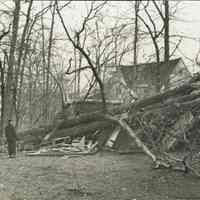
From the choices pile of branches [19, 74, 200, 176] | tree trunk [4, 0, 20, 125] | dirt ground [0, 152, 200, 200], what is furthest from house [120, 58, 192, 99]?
dirt ground [0, 152, 200, 200]

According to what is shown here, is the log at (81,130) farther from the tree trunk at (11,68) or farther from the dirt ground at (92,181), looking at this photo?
the tree trunk at (11,68)

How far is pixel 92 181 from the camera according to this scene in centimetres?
793

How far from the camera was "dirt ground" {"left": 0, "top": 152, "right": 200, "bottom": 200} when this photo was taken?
687 cm

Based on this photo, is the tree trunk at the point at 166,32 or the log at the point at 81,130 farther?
the tree trunk at the point at 166,32

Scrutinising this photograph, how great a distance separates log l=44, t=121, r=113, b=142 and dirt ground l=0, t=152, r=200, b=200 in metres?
2.44

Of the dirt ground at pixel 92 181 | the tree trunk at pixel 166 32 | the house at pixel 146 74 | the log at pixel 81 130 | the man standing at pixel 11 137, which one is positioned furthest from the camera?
the house at pixel 146 74

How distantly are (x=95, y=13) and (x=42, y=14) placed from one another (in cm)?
761

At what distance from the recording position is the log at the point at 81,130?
1284cm

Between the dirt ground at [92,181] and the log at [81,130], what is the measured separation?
2.44 m

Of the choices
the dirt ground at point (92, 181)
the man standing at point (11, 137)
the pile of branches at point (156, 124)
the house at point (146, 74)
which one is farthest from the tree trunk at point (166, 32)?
the man standing at point (11, 137)

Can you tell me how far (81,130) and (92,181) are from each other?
528cm

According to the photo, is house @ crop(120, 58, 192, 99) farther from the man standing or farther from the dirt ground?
the dirt ground

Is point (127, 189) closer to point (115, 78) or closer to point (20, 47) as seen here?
point (20, 47)

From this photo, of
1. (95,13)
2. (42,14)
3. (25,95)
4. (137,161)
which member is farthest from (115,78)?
(137,161)
